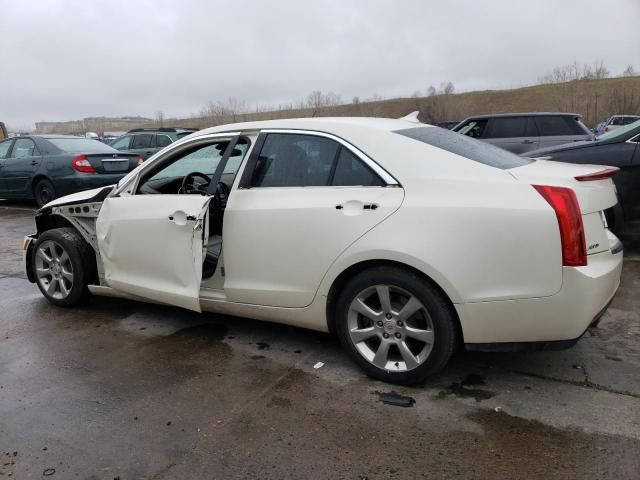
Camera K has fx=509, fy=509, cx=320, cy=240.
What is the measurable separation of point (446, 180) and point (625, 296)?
8.85 feet

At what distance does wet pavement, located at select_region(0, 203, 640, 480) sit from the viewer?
94.0 inches

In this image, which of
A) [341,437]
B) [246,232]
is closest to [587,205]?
[341,437]

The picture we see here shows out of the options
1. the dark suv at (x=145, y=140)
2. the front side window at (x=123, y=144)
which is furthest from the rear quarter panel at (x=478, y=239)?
the front side window at (x=123, y=144)

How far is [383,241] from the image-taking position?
2.87 metres

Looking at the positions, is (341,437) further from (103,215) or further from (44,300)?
(44,300)

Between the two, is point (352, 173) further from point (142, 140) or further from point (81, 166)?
point (142, 140)

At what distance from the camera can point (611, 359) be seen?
333cm

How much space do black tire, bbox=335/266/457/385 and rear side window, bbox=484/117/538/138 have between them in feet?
28.7

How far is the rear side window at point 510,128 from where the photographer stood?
34.5 feet

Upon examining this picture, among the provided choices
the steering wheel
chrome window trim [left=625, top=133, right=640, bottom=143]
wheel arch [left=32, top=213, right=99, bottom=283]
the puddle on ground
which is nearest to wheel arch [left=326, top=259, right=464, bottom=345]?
the puddle on ground

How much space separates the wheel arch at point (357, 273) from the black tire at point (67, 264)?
2.39 m

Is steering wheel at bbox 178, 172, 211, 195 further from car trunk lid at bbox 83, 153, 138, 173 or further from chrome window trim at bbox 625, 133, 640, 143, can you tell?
car trunk lid at bbox 83, 153, 138, 173

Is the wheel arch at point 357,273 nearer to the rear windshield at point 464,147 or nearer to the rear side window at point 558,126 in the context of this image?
the rear windshield at point 464,147

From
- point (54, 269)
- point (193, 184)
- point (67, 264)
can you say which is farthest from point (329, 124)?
point (54, 269)
